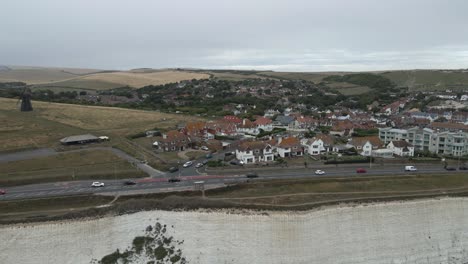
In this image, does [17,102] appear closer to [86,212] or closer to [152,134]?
[152,134]

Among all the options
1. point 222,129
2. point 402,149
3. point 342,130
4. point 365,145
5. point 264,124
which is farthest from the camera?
point 264,124

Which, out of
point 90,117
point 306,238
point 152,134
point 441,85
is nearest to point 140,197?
point 306,238

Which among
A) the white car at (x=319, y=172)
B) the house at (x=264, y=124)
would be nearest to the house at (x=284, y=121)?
the house at (x=264, y=124)

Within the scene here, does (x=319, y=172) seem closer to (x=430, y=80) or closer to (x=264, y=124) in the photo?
(x=264, y=124)

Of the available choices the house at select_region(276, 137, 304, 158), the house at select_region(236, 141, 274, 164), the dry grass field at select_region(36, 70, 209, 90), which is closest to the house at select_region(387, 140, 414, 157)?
the house at select_region(276, 137, 304, 158)

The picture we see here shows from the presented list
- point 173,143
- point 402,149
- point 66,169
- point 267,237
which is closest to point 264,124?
point 173,143

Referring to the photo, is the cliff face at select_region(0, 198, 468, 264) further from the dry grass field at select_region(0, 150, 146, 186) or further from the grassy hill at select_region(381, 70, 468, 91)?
the grassy hill at select_region(381, 70, 468, 91)
